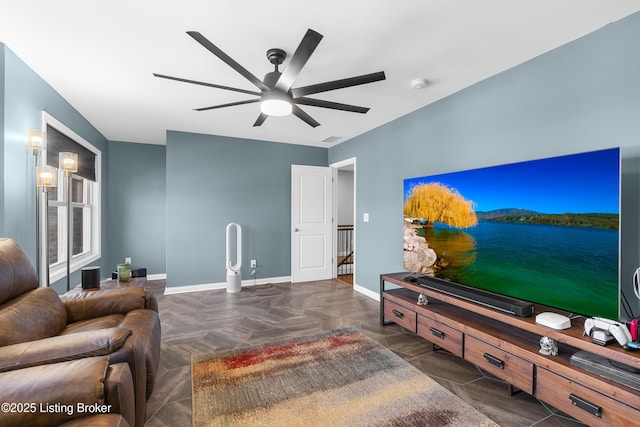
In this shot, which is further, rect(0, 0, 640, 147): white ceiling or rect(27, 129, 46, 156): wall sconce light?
rect(27, 129, 46, 156): wall sconce light

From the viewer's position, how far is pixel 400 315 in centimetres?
304

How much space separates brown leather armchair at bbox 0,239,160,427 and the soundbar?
7.73ft

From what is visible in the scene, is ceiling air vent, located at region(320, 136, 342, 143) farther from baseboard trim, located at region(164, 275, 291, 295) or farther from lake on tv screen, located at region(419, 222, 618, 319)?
lake on tv screen, located at region(419, 222, 618, 319)

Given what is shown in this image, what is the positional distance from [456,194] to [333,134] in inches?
101

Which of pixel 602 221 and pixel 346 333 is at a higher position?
pixel 602 221

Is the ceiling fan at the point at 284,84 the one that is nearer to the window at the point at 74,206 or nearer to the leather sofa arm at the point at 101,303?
the leather sofa arm at the point at 101,303

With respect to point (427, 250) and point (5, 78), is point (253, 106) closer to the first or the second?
point (5, 78)

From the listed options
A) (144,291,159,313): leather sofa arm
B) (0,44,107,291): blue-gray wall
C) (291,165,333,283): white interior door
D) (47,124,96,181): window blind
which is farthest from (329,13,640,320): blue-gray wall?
(47,124,96,181): window blind

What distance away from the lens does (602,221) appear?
178 centimetres

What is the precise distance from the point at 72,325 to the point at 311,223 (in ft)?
12.8

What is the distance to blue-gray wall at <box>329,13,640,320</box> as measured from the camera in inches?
74.7

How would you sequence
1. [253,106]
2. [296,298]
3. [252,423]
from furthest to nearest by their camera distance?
[296,298]
[253,106]
[252,423]

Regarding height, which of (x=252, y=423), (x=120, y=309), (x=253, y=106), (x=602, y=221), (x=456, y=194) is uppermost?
(x=253, y=106)

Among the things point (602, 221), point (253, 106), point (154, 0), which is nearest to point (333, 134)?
point (253, 106)
